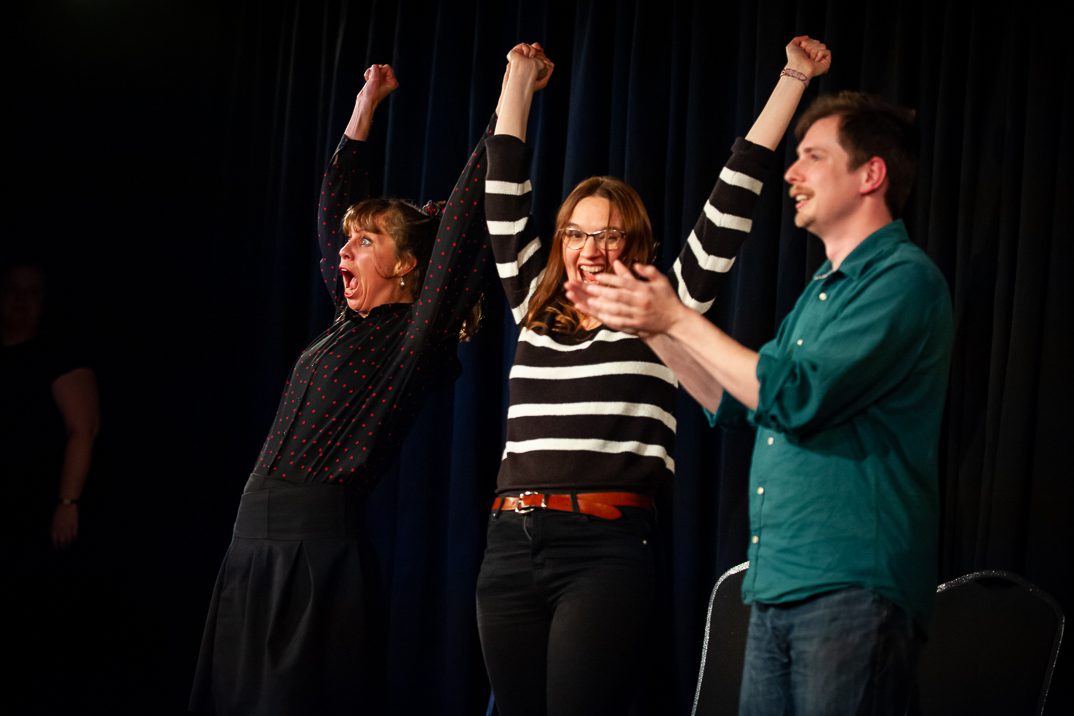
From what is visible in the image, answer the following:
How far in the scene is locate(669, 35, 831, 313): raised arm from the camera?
206 centimetres

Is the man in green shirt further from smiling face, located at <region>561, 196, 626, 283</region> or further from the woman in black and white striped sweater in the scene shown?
smiling face, located at <region>561, 196, 626, 283</region>

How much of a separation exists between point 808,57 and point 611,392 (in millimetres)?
746

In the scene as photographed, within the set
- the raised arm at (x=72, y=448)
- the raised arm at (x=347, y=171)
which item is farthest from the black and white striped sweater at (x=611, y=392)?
the raised arm at (x=72, y=448)

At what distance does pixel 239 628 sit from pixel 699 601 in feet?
3.41

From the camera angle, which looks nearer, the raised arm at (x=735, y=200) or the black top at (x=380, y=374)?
the raised arm at (x=735, y=200)

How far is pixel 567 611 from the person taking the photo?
1920 millimetres

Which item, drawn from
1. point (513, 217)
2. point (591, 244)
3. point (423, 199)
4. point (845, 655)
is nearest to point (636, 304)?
point (845, 655)

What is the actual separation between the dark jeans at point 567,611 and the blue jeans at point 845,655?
1.36ft

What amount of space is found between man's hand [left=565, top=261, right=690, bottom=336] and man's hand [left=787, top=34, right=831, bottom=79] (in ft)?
2.61

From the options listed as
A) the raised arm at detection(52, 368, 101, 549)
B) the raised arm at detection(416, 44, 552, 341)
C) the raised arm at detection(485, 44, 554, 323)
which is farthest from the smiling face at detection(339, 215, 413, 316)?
the raised arm at detection(52, 368, 101, 549)

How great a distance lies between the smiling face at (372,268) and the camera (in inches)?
99.3

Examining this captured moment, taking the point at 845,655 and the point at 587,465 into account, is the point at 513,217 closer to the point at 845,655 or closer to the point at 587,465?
the point at 587,465

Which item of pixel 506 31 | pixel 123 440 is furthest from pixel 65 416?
pixel 506 31

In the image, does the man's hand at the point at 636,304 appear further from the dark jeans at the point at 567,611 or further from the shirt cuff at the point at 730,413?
the dark jeans at the point at 567,611
